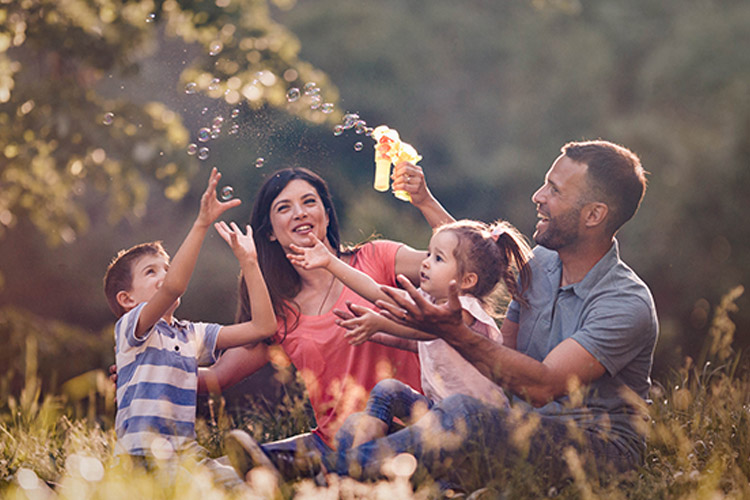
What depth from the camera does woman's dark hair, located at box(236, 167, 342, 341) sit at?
395 cm

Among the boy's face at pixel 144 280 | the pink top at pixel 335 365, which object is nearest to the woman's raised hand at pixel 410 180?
the pink top at pixel 335 365

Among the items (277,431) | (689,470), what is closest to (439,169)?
(277,431)

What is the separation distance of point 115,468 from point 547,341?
5.88ft

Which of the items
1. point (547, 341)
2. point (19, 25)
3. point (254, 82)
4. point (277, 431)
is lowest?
point (277, 431)

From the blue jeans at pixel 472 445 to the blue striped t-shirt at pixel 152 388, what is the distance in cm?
69

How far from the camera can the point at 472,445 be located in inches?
118

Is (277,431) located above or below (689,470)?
below

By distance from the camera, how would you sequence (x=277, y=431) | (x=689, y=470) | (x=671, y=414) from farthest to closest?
Result: (x=277, y=431), (x=671, y=414), (x=689, y=470)

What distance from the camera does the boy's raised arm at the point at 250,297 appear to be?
337 cm

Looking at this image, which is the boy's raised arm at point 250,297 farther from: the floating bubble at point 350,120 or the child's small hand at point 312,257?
the floating bubble at point 350,120

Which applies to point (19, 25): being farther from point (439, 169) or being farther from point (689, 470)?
point (439, 169)

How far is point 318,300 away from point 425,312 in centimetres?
104

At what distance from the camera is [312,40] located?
55.2ft

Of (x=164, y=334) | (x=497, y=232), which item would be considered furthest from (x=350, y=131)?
(x=164, y=334)
